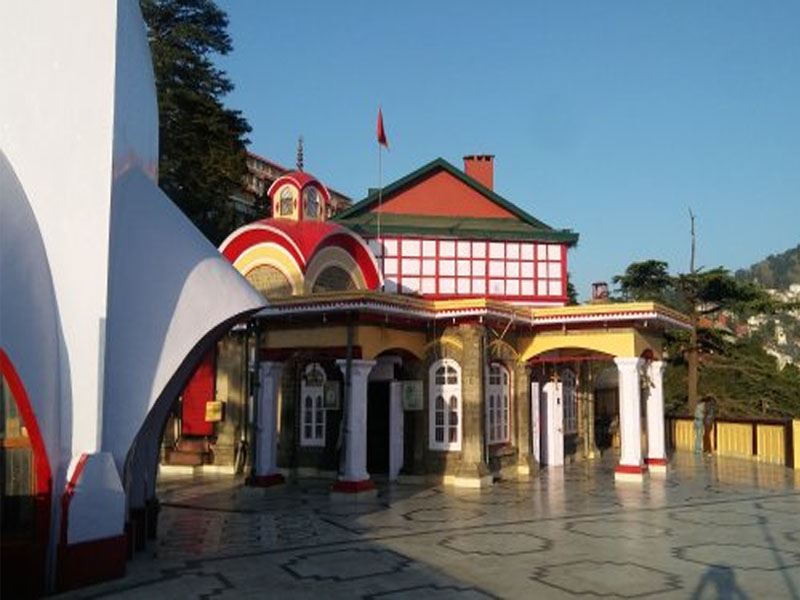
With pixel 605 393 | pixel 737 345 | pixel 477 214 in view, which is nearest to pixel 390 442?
pixel 477 214

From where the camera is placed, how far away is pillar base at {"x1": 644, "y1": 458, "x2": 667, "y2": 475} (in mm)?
19547

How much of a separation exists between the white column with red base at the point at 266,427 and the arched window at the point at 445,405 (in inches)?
147

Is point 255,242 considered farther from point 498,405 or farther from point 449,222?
point 449,222

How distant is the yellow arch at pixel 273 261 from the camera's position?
1847 cm

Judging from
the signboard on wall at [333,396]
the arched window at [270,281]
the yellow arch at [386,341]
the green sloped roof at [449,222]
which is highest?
the green sloped roof at [449,222]

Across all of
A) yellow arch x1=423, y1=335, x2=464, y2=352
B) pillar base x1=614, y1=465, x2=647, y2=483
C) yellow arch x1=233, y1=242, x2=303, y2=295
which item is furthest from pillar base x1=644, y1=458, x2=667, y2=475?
yellow arch x1=233, y1=242, x2=303, y2=295

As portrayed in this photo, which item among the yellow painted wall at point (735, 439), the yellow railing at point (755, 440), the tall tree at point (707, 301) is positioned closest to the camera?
the yellow railing at point (755, 440)

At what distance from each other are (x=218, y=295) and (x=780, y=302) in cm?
2733

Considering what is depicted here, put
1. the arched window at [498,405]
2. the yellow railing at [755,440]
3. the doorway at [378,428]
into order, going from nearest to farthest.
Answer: the arched window at [498,405], the doorway at [378,428], the yellow railing at [755,440]

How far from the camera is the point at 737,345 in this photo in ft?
111

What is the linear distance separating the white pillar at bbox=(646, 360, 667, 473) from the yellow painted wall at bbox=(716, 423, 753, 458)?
5.94m

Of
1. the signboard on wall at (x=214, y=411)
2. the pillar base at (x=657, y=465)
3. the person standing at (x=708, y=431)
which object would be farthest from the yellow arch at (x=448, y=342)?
the person standing at (x=708, y=431)

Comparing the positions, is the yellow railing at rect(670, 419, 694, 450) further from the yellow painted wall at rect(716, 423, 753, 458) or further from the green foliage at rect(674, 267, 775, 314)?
the green foliage at rect(674, 267, 775, 314)

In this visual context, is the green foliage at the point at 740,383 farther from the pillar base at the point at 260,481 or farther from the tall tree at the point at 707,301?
the pillar base at the point at 260,481
